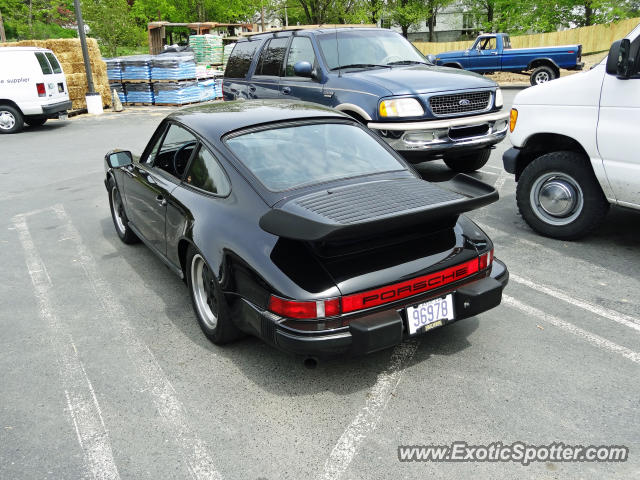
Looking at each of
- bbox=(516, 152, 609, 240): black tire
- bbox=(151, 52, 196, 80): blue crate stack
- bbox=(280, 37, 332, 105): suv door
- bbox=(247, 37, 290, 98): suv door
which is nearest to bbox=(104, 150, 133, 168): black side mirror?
bbox=(280, 37, 332, 105): suv door

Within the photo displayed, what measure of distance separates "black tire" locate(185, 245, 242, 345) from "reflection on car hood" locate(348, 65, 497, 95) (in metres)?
3.92

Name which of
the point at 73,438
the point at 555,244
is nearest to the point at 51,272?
the point at 73,438

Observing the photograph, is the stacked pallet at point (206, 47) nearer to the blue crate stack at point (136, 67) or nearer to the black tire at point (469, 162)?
the blue crate stack at point (136, 67)

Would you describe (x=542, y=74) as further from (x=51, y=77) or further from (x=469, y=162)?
(x=51, y=77)

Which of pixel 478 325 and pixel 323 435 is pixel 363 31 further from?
pixel 323 435

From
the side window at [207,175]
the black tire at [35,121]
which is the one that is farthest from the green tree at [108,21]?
the side window at [207,175]

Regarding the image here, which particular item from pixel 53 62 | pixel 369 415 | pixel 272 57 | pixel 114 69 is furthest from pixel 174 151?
pixel 114 69

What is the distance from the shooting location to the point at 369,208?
9.84 feet

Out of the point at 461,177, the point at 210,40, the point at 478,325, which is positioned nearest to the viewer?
the point at 461,177

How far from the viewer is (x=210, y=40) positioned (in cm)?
2381

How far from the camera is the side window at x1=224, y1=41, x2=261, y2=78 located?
9.20 metres

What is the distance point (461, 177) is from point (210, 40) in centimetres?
2248

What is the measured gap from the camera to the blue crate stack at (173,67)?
59.8ft

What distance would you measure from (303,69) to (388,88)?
145 cm
